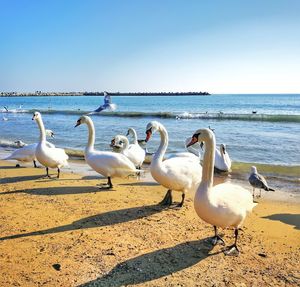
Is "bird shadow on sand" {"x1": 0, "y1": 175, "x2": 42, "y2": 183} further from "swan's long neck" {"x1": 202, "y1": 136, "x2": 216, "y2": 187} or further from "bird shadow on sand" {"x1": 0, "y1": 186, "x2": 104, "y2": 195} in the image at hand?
"swan's long neck" {"x1": 202, "y1": 136, "x2": 216, "y2": 187}

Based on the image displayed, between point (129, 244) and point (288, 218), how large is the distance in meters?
3.13

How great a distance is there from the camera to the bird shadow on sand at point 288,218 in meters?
5.95

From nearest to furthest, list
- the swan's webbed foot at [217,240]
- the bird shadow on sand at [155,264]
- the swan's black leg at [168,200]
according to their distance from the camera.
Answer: the bird shadow on sand at [155,264]
the swan's webbed foot at [217,240]
the swan's black leg at [168,200]

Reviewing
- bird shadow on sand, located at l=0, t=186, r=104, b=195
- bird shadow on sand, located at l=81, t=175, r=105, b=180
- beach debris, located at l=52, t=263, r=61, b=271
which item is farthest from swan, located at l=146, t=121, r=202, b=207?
bird shadow on sand, located at l=81, t=175, r=105, b=180

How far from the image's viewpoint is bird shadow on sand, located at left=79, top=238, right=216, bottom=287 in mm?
3791

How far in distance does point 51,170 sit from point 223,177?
499cm

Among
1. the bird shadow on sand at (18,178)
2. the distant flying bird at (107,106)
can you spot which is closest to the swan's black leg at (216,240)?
the distant flying bird at (107,106)

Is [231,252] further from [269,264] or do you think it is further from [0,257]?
[0,257]

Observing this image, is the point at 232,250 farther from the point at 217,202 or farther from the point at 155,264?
the point at 155,264

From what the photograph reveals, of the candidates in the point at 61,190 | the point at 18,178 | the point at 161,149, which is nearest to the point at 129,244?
the point at 161,149

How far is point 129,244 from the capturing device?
15.3ft

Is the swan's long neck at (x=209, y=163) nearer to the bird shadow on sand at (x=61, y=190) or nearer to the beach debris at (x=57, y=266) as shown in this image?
the beach debris at (x=57, y=266)

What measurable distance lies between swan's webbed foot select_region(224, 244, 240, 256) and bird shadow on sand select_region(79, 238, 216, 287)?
0.22 m

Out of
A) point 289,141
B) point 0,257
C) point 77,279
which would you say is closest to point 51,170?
point 0,257
